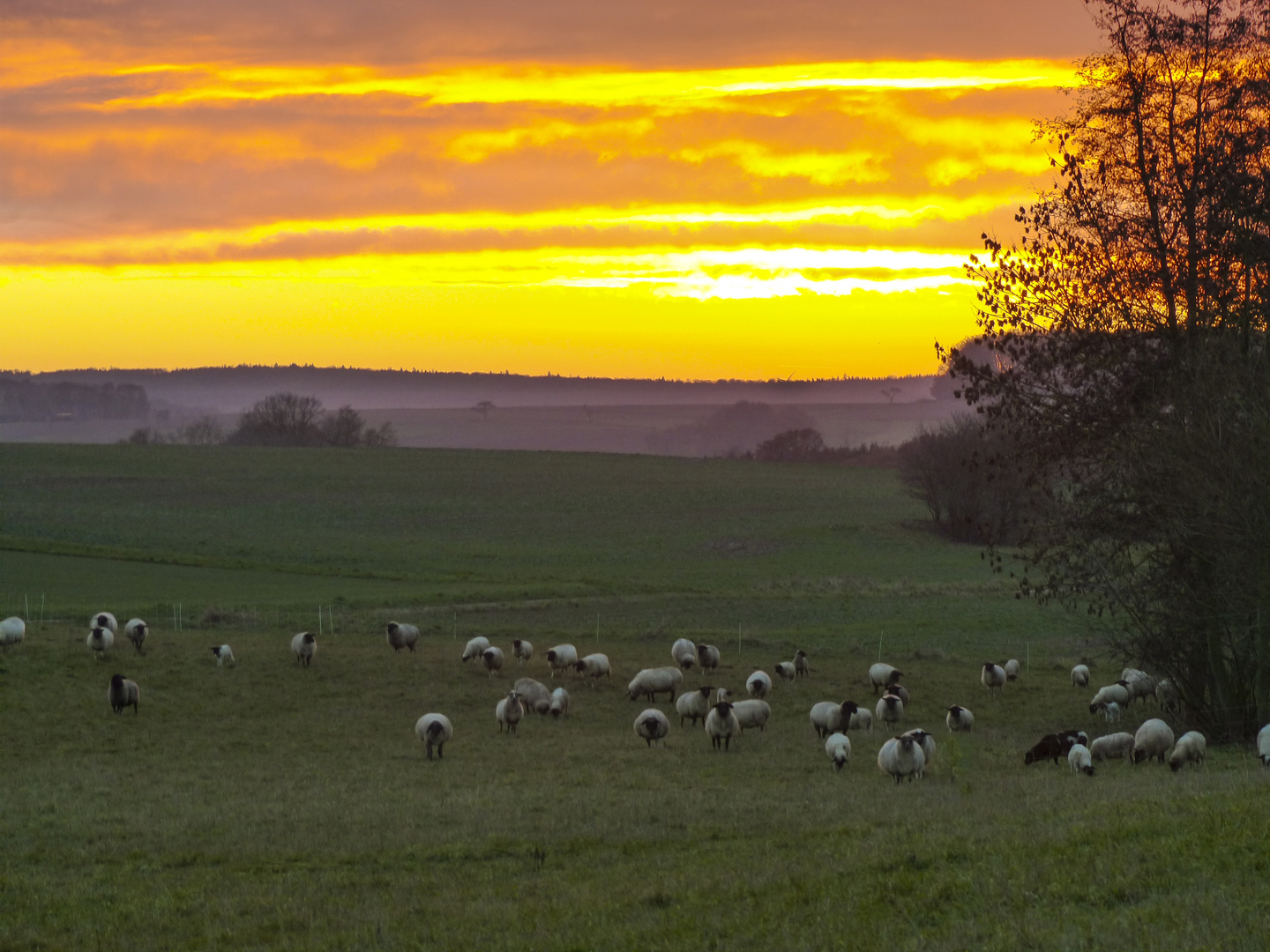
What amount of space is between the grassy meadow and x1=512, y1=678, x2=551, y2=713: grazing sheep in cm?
103

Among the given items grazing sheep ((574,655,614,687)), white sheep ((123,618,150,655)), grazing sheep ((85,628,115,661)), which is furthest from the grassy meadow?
white sheep ((123,618,150,655))

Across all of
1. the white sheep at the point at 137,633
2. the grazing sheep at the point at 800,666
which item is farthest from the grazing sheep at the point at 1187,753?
the white sheep at the point at 137,633

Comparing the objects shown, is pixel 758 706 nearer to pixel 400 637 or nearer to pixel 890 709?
pixel 890 709

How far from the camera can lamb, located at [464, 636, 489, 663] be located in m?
34.6

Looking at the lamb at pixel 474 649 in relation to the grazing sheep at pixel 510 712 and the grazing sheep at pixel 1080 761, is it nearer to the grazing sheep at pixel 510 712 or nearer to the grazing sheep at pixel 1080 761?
the grazing sheep at pixel 510 712

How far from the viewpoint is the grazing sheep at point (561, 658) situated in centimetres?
3369

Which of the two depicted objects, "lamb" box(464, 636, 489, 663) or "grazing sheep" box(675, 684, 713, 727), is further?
"lamb" box(464, 636, 489, 663)

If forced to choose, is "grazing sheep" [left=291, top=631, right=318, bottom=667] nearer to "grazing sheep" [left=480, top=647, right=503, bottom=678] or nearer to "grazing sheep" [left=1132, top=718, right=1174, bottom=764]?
"grazing sheep" [left=480, top=647, right=503, bottom=678]

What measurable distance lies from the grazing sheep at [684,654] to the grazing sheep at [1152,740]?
1445cm

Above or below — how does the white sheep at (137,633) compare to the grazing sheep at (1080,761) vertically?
above

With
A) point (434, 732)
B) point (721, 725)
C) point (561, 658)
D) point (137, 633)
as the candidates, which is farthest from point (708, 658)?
point (137, 633)

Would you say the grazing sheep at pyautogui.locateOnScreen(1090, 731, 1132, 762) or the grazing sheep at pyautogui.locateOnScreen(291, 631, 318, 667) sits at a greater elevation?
the grazing sheep at pyautogui.locateOnScreen(291, 631, 318, 667)

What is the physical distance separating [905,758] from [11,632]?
23.7 meters

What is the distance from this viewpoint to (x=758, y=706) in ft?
87.8
